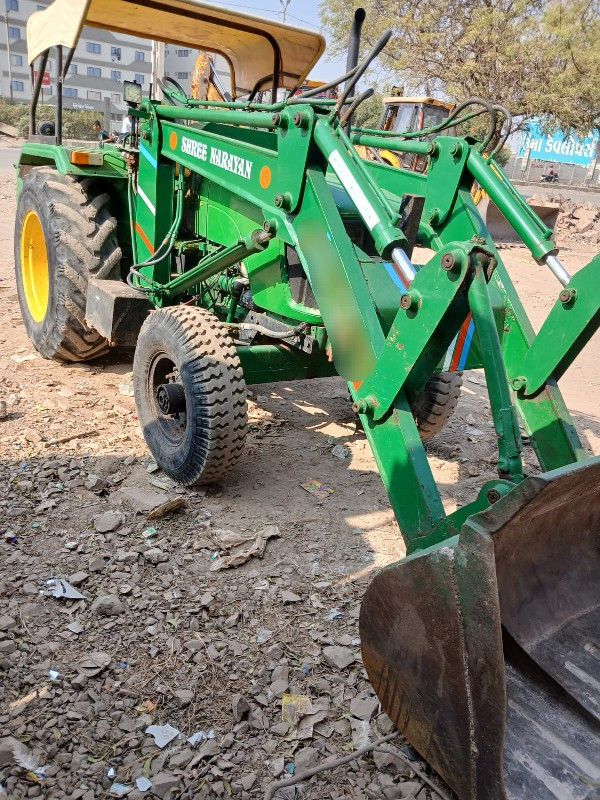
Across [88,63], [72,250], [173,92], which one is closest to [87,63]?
[88,63]

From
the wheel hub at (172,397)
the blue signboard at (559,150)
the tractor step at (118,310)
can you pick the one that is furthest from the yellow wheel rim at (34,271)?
the blue signboard at (559,150)

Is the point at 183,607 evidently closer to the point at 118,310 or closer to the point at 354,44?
the point at 118,310

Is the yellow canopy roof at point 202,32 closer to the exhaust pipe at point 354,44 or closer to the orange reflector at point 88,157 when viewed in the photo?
the orange reflector at point 88,157

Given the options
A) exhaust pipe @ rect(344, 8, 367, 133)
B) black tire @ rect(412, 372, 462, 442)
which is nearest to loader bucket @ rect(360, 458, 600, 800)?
black tire @ rect(412, 372, 462, 442)

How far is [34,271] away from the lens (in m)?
6.13

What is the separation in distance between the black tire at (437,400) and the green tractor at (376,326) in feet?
0.05

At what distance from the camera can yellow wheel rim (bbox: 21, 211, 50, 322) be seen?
5.96 metres

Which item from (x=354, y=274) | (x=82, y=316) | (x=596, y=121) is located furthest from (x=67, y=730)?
(x=596, y=121)

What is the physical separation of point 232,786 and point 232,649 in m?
0.62

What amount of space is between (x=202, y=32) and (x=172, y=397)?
3.12 metres

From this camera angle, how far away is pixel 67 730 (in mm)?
2365

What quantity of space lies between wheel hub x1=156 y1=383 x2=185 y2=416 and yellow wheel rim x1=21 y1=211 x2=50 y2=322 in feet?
8.35

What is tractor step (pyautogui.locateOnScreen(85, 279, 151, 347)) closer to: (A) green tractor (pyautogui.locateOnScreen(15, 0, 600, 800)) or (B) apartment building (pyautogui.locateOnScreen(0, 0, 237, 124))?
(A) green tractor (pyautogui.locateOnScreen(15, 0, 600, 800))

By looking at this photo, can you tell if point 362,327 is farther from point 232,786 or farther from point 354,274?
point 232,786
